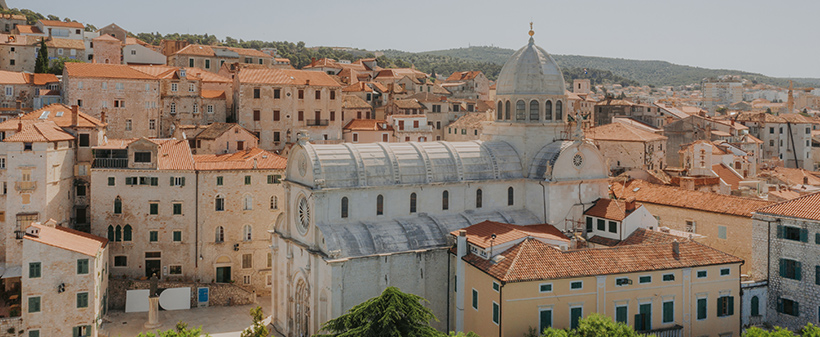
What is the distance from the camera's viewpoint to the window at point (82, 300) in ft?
133

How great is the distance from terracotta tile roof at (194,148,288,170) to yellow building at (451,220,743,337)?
18988mm

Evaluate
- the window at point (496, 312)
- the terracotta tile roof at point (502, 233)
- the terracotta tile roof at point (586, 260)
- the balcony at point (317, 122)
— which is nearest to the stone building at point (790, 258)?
the terracotta tile roof at point (586, 260)

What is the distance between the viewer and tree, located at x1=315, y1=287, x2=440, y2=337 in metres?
28.2

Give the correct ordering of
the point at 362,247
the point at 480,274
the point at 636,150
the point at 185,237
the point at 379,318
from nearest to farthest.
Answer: the point at 379,318, the point at 480,274, the point at 362,247, the point at 185,237, the point at 636,150

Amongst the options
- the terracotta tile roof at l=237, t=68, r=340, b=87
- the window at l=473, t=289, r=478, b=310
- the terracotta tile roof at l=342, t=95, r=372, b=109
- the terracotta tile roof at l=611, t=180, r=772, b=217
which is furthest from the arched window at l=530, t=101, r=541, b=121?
the terracotta tile roof at l=342, t=95, r=372, b=109

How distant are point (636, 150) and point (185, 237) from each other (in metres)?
39.6

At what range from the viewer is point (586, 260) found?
34594mm

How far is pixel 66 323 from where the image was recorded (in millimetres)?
40250

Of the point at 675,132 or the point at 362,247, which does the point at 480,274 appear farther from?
the point at 675,132

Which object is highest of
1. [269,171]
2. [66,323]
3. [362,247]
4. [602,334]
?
[269,171]

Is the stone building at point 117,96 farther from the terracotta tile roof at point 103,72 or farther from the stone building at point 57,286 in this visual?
the stone building at point 57,286

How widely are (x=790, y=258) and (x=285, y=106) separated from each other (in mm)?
44197

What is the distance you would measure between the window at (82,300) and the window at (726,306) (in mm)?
35924

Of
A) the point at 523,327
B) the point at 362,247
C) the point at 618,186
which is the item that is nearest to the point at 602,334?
the point at 523,327
